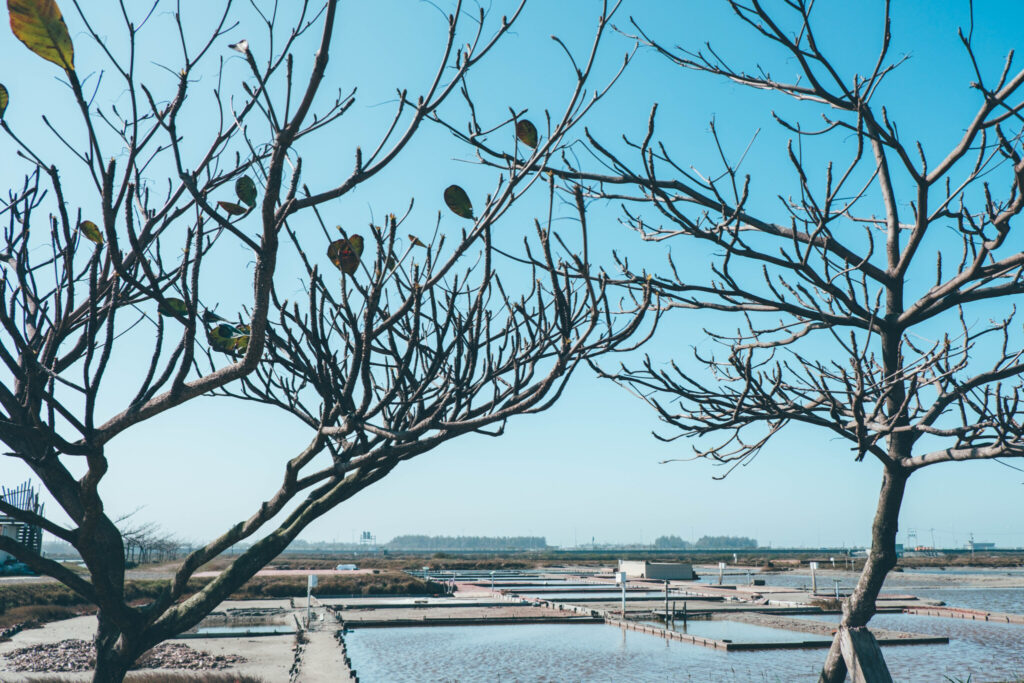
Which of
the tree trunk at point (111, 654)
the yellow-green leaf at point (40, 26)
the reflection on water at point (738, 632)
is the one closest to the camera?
the yellow-green leaf at point (40, 26)

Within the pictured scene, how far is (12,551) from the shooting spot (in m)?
3.57

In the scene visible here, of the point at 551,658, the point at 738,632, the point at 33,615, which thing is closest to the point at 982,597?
the point at 738,632

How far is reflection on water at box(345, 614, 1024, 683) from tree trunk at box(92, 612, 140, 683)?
11.5m

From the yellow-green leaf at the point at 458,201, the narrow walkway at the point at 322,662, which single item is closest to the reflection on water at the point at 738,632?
the narrow walkway at the point at 322,662

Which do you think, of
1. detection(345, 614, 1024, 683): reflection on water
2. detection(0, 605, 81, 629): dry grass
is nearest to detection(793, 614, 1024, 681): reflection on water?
detection(345, 614, 1024, 683): reflection on water

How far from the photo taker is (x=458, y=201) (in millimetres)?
3670

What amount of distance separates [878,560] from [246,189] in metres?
4.62

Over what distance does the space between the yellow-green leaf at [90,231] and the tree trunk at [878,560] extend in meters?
5.04

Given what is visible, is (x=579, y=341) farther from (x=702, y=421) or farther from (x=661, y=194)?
(x=702, y=421)

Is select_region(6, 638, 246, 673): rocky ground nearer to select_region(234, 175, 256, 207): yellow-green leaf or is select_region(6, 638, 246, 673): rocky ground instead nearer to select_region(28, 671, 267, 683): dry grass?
select_region(28, 671, 267, 683): dry grass

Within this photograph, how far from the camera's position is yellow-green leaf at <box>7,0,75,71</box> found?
98.7 inches

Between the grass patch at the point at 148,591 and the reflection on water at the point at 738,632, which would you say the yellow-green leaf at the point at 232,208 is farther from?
the grass patch at the point at 148,591

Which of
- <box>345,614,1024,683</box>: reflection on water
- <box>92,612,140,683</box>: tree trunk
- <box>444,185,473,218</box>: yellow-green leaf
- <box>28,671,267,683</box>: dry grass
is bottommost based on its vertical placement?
<box>345,614,1024,683</box>: reflection on water

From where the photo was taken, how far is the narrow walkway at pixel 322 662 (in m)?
13.8
